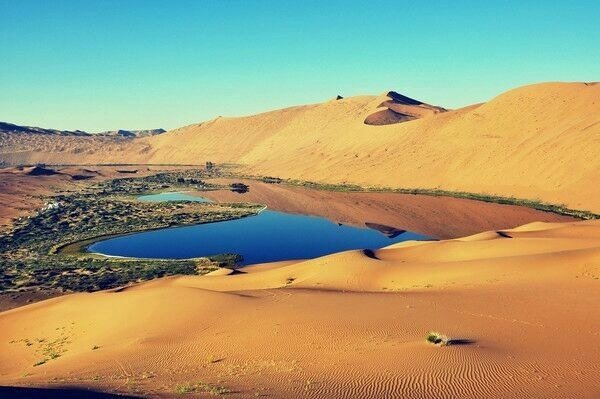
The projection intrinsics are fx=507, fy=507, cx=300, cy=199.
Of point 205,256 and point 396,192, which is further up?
point 396,192

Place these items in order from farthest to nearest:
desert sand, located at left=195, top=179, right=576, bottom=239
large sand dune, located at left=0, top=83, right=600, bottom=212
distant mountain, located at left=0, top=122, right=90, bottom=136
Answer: distant mountain, located at left=0, top=122, right=90, bottom=136, large sand dune, located at left=0, top=83, right=600, bottom=212, desert sand, located at left=195, top=179, right=576, bottom=239

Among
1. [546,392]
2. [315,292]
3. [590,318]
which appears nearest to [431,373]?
[546,392]

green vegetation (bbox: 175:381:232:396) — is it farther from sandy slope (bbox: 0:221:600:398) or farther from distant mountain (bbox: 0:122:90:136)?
distant mountain (bbox: 0:122:90:136)

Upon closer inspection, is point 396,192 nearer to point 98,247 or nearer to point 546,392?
point 98,247

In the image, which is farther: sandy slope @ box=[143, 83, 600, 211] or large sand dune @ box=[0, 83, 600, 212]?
large sand dune @ box=[0, 83, 600, 212]

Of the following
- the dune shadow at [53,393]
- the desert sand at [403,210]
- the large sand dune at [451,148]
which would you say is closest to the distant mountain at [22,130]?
the large sand dune at [451,148]

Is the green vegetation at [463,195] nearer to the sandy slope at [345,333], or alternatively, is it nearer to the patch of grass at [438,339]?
the sandy slope at [345,333]

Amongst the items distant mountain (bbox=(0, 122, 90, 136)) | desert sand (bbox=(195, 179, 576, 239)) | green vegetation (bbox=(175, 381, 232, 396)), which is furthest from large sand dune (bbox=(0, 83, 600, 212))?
green vegetation (bbox=(175, 381, 232, 396))
